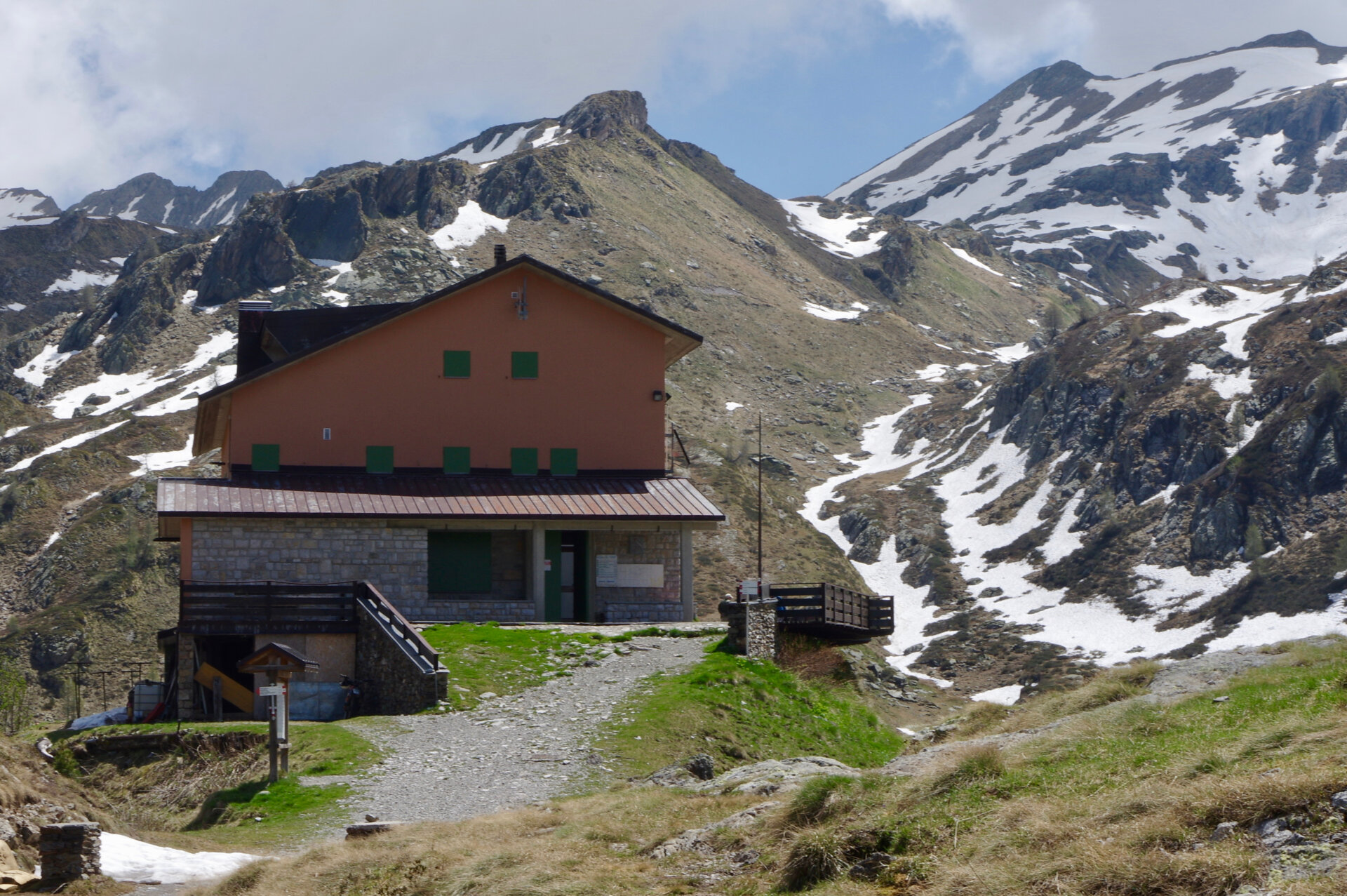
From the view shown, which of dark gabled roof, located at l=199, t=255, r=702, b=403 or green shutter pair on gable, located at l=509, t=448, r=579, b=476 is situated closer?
dark gabled roof, located at l=199, t=255, r=702, b=403

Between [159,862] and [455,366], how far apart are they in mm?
25531

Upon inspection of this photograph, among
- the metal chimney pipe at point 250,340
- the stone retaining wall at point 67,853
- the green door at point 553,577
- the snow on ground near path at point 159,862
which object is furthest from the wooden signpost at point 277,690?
the metal chimney pipe at point 250,340

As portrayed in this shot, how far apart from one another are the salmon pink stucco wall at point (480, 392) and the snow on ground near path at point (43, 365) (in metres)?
132

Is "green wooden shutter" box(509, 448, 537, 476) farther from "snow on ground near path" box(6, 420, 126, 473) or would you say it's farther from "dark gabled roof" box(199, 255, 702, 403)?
"snow on ground near path" box(6, 420, 126, 473)

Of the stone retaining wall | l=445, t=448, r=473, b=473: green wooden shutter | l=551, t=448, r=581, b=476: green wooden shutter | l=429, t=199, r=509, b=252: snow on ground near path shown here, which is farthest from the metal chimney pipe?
l=429, t=199, r=509, b=252: snow on ground near path

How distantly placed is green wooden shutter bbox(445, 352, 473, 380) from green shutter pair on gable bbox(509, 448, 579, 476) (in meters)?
2.73

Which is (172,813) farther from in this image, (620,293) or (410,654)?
(620,293)

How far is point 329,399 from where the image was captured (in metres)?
38.7

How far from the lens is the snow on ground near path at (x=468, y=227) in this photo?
6176 inches

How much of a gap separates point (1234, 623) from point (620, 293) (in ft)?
254

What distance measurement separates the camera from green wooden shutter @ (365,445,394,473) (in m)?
38.7

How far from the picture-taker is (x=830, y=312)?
582 ft

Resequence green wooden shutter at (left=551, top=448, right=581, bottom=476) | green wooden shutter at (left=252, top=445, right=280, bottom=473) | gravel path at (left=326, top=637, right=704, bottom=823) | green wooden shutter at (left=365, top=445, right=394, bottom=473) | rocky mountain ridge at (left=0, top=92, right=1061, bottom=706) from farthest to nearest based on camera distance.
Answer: rocky mountain ridge at (left=0, top=92, right=1061, bottom=706) → green wooden shutter at (left=551, top=448, right=581, bottom=476) → green wooden shutter at (left=365, top=445, right=394, bottom=473) → green wooden shutter at (left=252, top=445, right=280, bottom=473) → gravel path at (left=326, top=637, right=704, bottom=823)

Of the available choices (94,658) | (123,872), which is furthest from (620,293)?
(123,872)
